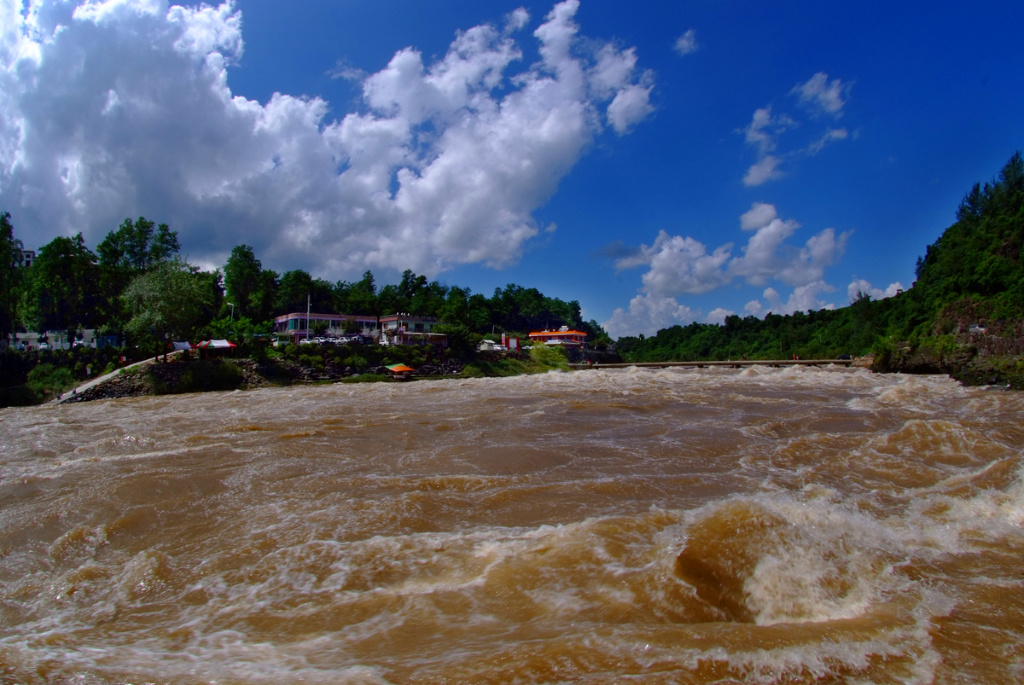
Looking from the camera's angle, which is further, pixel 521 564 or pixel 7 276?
pixel 7 276

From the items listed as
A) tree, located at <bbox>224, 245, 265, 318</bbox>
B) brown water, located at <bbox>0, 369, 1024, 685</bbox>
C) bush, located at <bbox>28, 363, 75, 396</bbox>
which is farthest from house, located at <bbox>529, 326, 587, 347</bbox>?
brown water, located at <bbox>0, 369, 1024, 685</bbox>

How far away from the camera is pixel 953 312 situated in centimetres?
3991

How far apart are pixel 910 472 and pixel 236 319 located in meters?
67.3

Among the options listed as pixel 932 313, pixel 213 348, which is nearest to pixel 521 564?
pixel 213 348

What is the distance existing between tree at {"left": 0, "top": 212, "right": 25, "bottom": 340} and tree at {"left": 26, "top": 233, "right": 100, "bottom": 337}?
175 centimetres

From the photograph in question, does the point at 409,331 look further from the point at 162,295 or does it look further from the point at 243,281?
the point at 162,295

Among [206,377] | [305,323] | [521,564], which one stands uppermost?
[305,323]

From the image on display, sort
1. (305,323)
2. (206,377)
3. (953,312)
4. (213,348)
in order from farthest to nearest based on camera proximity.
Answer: (305,323), (953,312), (213,348), (206,377)

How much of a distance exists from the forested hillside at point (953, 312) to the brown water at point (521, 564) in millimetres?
25695

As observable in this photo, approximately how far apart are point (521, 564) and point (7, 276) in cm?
4234

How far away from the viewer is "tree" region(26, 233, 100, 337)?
35062 mm

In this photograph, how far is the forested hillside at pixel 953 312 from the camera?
33469 millimetres

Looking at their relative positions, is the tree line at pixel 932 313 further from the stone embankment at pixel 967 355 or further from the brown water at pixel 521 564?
the brown water at pixel 521 564

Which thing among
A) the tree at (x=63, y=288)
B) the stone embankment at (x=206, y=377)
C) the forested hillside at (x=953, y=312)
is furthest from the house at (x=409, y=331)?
the forested hillside at (x=953, y=312)
